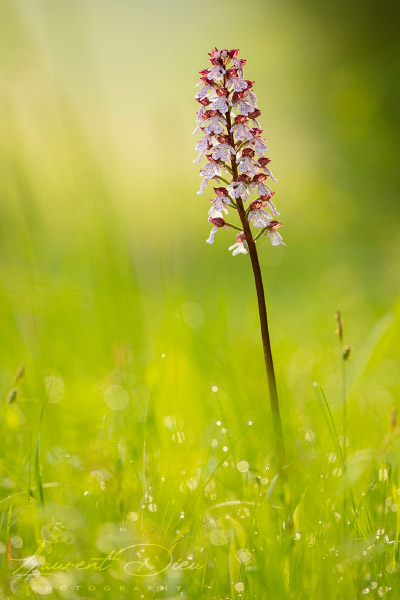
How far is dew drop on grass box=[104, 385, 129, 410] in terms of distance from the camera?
331 cm

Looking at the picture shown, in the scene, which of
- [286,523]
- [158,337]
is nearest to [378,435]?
[286,523]

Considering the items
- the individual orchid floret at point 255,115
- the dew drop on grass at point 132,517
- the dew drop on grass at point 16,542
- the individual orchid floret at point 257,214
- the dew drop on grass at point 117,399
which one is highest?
the individual orchid floret at point 255,115

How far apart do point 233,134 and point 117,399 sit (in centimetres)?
169

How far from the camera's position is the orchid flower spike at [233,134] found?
2.30 m

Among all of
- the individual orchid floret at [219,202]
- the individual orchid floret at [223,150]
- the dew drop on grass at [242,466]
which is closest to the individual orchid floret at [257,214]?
the individual orchid floret at [219,202]

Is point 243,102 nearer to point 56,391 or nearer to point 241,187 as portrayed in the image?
point 241,187

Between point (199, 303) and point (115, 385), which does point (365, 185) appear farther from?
point (115, 385)

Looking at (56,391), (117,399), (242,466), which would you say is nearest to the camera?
(242,466)

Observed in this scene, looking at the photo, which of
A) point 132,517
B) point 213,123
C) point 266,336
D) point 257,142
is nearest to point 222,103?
point 213,123

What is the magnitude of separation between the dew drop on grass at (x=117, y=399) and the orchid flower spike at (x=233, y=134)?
1.34m

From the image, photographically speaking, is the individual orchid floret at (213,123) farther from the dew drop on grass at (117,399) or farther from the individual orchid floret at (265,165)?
the dew drop on grass at (117,399)

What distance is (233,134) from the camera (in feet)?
7.89

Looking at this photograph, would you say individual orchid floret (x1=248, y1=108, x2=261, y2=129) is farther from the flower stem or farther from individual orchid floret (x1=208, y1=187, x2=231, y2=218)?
individual orchid floret (x1=208, y1=187, x2=231, y2=218)

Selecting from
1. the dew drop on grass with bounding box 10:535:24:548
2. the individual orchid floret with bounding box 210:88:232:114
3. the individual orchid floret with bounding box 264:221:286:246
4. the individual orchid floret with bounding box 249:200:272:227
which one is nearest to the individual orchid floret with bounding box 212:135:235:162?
the individual orchid floret with bounding box 210:88:232:114
